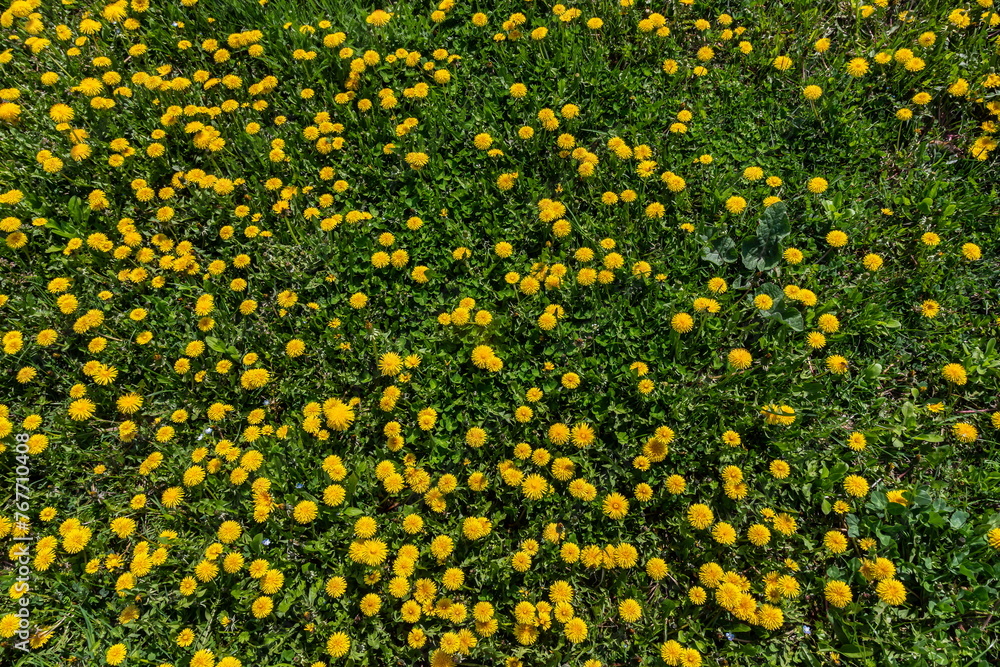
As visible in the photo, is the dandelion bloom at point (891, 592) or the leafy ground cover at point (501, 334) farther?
the leafy ground cover at point (501, 334)

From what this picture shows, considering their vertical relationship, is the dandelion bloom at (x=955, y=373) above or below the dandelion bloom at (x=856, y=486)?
above

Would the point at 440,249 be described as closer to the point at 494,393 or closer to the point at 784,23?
the point at 494,393

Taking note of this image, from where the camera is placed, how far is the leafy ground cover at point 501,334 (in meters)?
2.87

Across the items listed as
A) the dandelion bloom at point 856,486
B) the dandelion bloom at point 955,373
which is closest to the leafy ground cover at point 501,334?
the dandelion bloom at point 856,486

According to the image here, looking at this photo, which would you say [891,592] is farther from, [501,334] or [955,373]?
[501,334]

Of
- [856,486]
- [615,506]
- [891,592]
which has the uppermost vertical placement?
[856,486]

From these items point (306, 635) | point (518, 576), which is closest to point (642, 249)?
point (518, 576)

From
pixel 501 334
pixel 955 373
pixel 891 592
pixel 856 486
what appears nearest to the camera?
pixel 891 592

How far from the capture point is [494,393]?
3395 mm

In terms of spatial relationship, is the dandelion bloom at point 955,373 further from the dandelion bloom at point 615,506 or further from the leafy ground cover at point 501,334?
the dandelion bloom at point 615,506

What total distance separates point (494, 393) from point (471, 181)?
5.60 feet

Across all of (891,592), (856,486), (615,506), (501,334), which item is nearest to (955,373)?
(856,486)

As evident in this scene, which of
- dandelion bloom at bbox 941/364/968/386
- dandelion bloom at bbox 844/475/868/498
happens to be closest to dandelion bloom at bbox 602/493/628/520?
dandelion bloom at bbox 844/475/868/498

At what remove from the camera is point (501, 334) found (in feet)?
11.6
